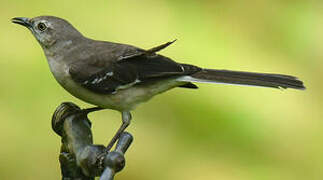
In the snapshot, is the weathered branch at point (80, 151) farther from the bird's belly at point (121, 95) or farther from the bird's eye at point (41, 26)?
the bird's eye at point (41, 26)

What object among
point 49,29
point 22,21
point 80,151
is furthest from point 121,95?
point 80,151

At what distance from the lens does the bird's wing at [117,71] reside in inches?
190

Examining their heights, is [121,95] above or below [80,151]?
above

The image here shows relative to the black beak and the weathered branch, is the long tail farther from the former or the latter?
the weathered branch

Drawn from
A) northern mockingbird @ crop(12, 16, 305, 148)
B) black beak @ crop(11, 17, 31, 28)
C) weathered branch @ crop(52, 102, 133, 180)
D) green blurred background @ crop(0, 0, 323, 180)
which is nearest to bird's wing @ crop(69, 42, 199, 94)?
northern mockingbird @ crop(12, 16, 305, 148)

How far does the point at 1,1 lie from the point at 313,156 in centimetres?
288

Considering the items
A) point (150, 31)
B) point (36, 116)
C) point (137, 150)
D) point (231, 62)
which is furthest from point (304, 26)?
point (36, 116)

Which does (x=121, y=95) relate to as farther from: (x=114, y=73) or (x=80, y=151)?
(x=80, y=151)

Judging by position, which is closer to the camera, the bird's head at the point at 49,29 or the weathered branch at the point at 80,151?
the weathered branch at the point at 80,151

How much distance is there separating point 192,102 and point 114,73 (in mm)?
1684

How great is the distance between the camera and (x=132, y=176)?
19.8 feet

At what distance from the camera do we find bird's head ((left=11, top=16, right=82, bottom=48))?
4.99m

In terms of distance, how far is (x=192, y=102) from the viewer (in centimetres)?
648

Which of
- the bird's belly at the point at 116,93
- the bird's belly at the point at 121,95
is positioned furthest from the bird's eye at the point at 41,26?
the bird's belly at the point at 121,95
